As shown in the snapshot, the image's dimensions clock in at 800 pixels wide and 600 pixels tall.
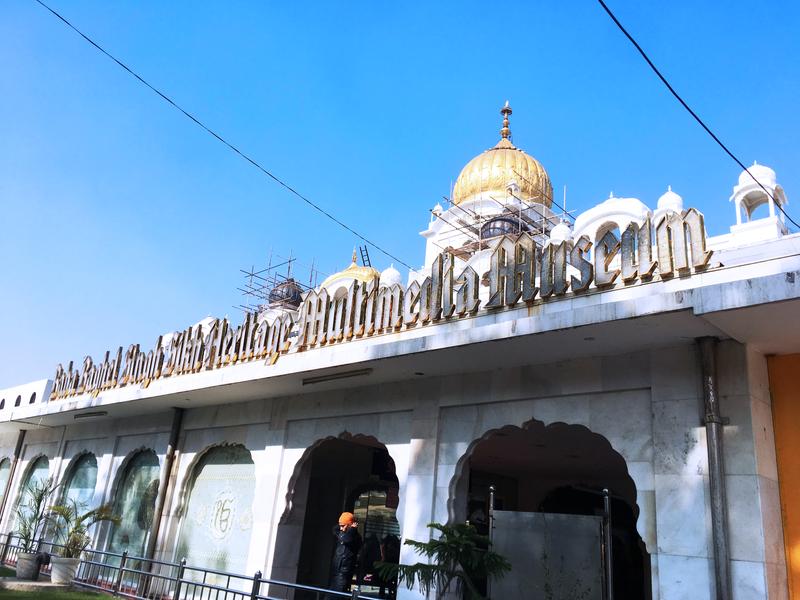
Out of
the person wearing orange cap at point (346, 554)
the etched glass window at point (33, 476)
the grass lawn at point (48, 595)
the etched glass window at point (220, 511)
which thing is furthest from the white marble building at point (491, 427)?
the grass lawn at point (48, 595)

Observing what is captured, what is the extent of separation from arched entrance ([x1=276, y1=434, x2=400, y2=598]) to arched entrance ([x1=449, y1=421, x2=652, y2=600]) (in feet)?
5.31

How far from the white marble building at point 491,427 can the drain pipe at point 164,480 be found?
41mm

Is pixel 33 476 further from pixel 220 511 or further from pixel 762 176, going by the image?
pixel 762 176

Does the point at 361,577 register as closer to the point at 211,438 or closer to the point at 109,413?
the point at 211,438

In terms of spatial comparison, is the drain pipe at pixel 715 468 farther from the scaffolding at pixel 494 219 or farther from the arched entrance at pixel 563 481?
the scaffolding at pixel 494 219

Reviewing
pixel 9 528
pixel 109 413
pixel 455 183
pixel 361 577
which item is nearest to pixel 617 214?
pixel 455 183

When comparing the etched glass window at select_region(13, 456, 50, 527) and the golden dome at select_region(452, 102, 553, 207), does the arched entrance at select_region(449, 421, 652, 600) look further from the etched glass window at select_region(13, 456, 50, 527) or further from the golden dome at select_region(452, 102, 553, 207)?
the golden dome at select_region(452, 102, 553, 207)

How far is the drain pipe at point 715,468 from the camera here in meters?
5.67


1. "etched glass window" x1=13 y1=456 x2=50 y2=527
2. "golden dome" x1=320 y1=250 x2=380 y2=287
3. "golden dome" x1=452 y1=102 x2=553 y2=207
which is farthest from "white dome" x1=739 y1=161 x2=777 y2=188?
"etched glass window" x1=13 y1=456 x2=50 y2=527

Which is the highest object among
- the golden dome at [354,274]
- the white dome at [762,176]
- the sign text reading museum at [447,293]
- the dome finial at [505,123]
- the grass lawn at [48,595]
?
the dome finial at [505,123]

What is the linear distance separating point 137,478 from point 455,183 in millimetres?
19452

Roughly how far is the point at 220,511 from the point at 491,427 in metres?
5.78

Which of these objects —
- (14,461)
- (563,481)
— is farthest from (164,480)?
(14,461)

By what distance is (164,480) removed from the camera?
40.6 feet
